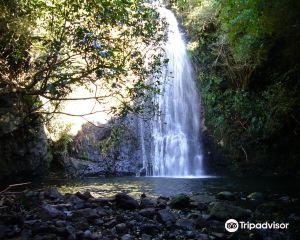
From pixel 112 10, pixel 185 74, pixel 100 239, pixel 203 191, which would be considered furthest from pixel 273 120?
pixel 100 239

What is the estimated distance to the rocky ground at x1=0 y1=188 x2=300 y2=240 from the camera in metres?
6.36

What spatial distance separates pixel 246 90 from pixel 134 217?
A: 1230 cm

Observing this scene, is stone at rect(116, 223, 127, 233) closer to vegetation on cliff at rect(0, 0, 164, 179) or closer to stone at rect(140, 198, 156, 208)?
stone at rect(140, 198, 156, 208)

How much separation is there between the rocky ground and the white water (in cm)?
862

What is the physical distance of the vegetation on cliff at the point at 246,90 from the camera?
1327 centimetres

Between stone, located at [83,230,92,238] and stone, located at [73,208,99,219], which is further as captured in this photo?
stone, located at [73,208,99,219]

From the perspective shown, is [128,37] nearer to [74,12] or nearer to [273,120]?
[74,12]

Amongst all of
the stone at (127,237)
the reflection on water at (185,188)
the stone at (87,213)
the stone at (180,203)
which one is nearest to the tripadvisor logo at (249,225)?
the stone at (180,203)

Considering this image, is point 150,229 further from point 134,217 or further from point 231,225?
point 231,225

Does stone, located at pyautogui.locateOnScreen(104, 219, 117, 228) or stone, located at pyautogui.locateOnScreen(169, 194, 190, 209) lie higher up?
stone, located at pyautogui.locateOnScreen(169, 194, 190, 209)

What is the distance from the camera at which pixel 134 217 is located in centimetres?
762

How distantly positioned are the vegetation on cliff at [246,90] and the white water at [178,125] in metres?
0.78

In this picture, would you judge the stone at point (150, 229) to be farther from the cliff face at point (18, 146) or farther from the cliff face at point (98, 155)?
the cliff face at point (98, 155)

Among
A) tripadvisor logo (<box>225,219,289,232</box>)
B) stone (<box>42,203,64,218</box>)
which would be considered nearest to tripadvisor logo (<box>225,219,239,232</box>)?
tripadvisor logo (<box>225,219,289,232</box>)
